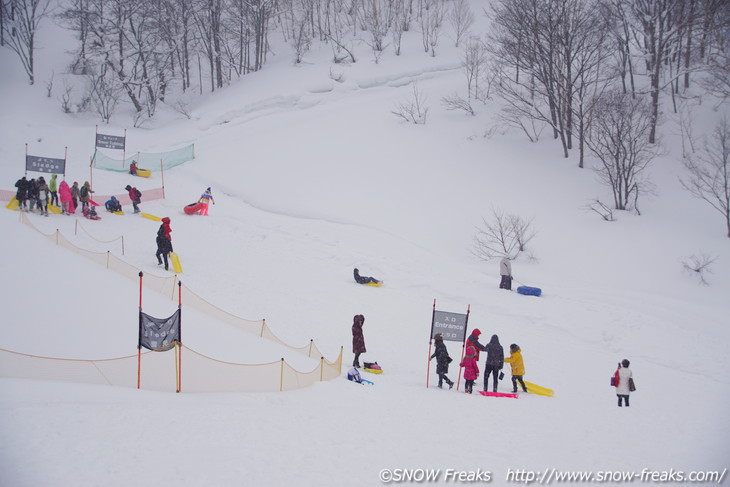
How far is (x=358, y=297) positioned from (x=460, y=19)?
45.1 m

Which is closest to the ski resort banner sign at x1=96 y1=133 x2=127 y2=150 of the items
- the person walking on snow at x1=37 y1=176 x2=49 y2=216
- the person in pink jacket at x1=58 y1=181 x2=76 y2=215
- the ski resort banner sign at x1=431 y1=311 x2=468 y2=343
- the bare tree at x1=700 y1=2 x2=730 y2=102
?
the person in pink jacket at x1=58 y1=181 x2=76 y2=215

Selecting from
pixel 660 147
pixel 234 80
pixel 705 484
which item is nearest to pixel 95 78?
pixel 234 80

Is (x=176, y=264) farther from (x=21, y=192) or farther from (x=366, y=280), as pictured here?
(x=21, y=192)

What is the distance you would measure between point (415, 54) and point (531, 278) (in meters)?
34.5

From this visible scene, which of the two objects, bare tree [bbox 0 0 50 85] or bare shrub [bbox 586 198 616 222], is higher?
bare tree [bbox 0 0 50 85]

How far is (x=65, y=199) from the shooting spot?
23.3 metres

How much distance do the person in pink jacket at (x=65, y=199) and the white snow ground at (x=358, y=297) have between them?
2.17 ft

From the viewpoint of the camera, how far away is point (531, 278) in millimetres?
23141

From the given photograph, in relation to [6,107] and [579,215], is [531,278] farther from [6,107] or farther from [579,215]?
[6,107]

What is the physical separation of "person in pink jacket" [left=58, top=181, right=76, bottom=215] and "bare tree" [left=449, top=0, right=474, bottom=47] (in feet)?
133

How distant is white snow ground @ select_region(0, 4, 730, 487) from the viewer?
27.3 feet

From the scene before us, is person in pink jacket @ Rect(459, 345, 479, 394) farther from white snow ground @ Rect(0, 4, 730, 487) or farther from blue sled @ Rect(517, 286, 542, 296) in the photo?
blue sled @ Rect(517, 286, 542, 296)

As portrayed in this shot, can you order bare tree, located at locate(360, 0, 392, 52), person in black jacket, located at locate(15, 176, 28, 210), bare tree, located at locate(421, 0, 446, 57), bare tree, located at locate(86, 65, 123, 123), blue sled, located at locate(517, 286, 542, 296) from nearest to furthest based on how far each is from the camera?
blue sled, located at locate(517, 286, 542, 296)
person in black jacket, located at locate(15, 176, 28, 210)
bare tree, located at locate(86, 65, 123, 123)
bare tree, located at locate(360, 0, 392, 52)
bare tree, located at locate(421, 0, 446, 57)

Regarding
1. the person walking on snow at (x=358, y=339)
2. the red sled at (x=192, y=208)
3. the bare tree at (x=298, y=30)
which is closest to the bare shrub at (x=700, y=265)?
the person walking on snow at (x=358, y=339)
